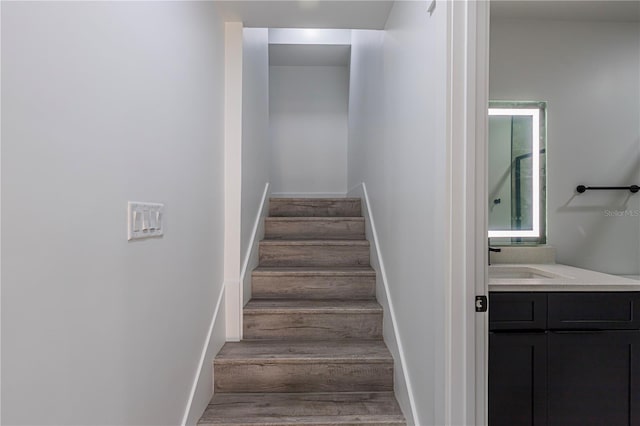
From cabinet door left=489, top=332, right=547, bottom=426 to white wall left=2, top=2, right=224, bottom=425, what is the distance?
52.8 inches

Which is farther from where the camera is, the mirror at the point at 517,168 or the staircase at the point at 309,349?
the mirror at the point at 517,168

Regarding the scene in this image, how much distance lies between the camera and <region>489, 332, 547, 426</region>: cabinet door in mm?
1535

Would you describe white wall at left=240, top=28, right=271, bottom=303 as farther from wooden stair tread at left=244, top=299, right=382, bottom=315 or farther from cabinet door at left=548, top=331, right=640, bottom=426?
cabinet door at left=548, top=331, right=640, bottom=426

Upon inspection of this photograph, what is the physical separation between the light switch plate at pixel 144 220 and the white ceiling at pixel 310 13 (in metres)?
1.27

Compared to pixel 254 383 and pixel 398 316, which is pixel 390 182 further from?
pixel 254 383

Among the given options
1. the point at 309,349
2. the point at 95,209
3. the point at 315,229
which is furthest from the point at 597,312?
the point at 95,209

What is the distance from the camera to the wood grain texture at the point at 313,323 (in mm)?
1979

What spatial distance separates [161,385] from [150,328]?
242 mm

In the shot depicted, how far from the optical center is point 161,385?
1210mm

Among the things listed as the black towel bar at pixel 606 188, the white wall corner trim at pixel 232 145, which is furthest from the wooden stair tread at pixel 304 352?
the black towel bar at pixel 606 188

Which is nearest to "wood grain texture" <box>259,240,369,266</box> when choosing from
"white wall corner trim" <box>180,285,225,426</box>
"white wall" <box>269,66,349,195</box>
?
"white wall corner trim" <box>180,285,225,426</box>

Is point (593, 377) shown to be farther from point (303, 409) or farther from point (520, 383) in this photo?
point (303, 409)

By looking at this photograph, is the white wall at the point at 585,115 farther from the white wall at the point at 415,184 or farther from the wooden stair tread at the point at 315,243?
the wooden stair tread at the point at 315,243

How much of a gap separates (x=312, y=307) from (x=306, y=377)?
1.30ft
